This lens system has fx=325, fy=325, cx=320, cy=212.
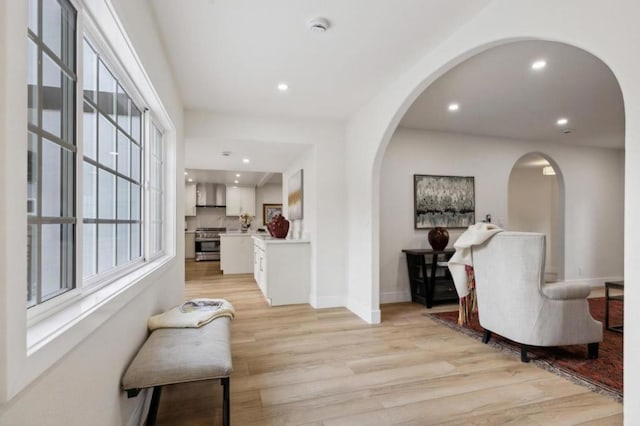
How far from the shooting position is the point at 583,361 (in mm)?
2553

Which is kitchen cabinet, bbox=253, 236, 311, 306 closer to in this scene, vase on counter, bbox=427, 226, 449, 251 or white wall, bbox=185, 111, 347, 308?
white wall, bbox=185, 111, 347, 308

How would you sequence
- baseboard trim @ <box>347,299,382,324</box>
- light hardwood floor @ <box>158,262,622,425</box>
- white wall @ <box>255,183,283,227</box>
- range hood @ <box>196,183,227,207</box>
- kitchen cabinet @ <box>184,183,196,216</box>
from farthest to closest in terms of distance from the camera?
white wall @ <box>255,183,283,227</box> < range hood @ <box>196,183,227,207</box> < kitchen cabinet @ <box>184,183,196,216</box> < baseboard trim @ <box>347,299,382,324</box> < light hardwood floor @ <box>158,262,622,425</box>

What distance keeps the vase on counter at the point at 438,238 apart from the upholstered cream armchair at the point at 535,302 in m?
1.73

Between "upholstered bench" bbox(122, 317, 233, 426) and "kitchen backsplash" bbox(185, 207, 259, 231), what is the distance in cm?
810

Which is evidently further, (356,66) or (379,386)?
(356,66)

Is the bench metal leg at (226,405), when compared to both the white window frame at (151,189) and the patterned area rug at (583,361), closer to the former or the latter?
the white window frame at (151,189)

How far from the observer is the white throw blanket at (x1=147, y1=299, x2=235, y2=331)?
78.1 inches

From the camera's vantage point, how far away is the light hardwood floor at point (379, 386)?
6.12ft

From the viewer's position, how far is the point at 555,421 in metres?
1.82

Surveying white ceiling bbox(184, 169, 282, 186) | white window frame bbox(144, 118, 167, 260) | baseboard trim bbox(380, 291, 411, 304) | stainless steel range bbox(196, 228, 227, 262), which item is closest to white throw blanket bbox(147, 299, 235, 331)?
white window frame bbox(144, 118, 167, 260)

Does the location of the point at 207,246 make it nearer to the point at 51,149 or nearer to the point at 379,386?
the point at 379,386

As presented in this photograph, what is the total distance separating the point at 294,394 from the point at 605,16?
2.57 m

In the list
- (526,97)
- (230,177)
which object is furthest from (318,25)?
(230,177)

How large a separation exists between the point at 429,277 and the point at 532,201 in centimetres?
499
